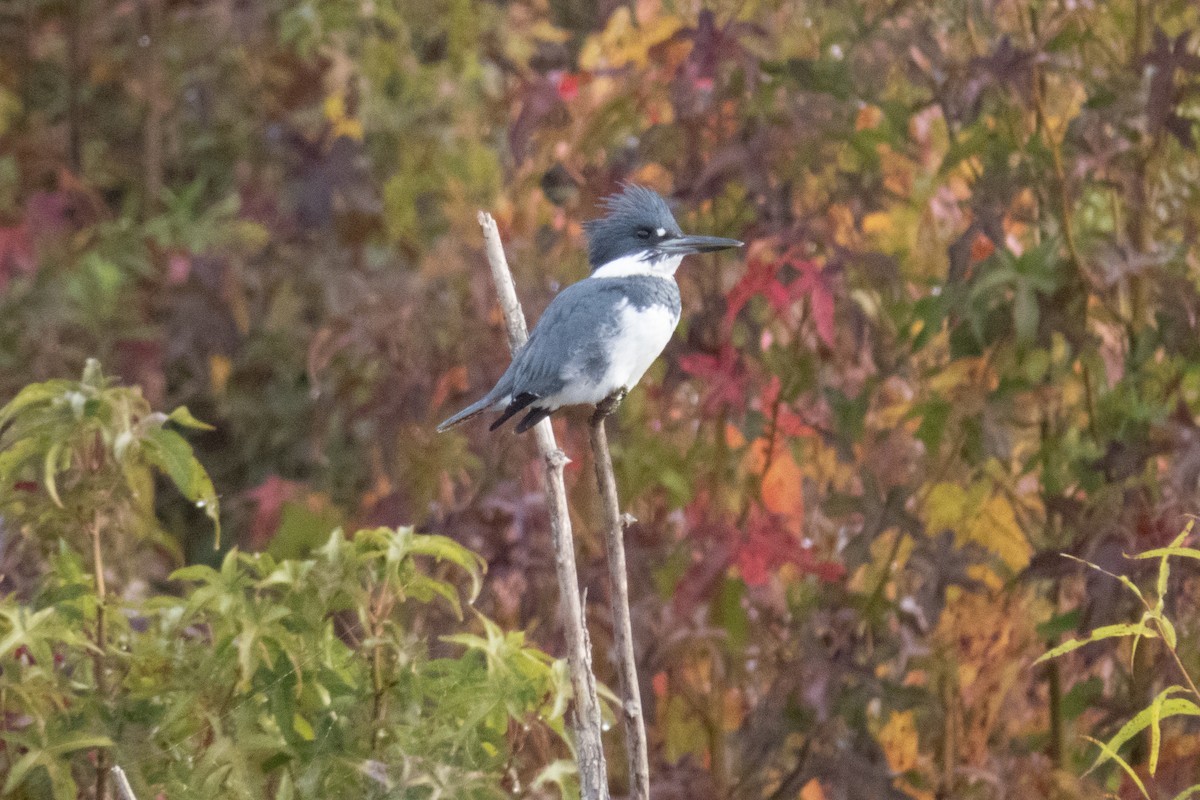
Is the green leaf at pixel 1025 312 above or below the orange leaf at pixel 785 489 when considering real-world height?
above

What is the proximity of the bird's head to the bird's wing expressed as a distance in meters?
0.22

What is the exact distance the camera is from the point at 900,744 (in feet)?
11.5

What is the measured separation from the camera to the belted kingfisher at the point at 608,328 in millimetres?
2203

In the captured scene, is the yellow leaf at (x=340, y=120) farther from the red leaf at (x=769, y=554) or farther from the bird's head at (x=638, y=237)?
the bird's head at (x=638, y=237)

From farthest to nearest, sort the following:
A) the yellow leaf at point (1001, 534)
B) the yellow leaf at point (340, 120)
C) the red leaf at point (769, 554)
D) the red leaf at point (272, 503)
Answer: the yellow leaf at point (340, 120), the red leaf at point (272, 503), the yellow leaf at point (1001, 534), the red leaf at point (769, 554)

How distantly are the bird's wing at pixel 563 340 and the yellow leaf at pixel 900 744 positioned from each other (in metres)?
1.54

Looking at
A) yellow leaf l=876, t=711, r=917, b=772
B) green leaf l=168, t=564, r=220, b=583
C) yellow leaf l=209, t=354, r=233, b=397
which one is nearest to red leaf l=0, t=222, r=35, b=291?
yellow leaf l=209, t=354, r=233, b=397

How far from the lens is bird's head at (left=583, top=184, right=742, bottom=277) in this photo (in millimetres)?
2570

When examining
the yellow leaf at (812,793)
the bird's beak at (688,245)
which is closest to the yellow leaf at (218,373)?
the yellow leaf at (812,793)

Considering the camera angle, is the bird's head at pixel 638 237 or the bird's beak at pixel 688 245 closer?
the bird's beak at pixel 688 245

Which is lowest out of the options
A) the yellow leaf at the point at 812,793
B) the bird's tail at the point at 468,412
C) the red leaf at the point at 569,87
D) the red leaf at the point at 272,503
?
the yellow leaf at the point at 812,793

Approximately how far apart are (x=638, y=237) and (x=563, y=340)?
0.43 metres

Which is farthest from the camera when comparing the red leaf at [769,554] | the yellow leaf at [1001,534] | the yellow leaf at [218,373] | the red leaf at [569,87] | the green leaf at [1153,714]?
the yellow leaf at [218,373]

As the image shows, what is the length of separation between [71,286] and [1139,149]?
10.0 feet
